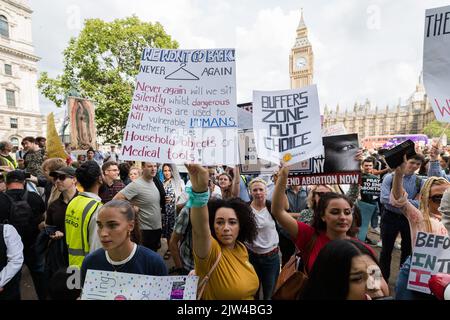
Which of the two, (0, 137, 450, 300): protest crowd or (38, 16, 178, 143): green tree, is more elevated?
(38, 16, 178, 143): green tree

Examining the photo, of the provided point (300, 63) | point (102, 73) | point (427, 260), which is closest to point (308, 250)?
point (427, 260)

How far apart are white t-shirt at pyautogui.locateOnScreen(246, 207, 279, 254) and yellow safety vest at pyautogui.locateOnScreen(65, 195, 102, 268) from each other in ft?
5.50

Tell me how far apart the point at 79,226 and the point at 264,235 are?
1903mm

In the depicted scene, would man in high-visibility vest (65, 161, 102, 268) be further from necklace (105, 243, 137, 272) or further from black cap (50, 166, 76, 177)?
necklace (105, 243, 137, 272)

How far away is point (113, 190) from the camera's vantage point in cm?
452

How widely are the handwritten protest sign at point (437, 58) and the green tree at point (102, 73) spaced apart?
17.9m

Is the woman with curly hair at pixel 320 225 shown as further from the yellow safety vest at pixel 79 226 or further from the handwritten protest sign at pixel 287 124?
the yellow safety vest at pixel 79 226

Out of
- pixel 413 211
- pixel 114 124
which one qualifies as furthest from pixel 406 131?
pixel 413 211

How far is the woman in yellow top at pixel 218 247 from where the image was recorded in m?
1.75

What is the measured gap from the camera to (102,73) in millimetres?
18344

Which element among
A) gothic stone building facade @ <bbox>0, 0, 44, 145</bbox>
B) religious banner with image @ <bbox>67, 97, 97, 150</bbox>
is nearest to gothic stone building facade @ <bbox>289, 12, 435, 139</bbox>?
gothic stone building facade @ <bbox>0, 0, 44, 145</bbox>

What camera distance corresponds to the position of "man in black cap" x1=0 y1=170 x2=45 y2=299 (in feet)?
10.1

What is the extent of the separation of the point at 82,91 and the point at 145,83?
18.2 m

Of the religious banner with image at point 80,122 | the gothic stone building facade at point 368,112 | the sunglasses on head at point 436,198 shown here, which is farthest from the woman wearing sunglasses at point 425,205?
the gothic stone building facade at point 368,112
